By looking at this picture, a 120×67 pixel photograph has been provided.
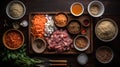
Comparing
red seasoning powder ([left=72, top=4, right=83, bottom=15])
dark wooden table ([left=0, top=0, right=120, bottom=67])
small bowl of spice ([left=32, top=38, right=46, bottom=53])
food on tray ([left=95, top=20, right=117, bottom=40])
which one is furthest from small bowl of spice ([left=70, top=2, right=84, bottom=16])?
small bowl of spice ([left=32, top=38, right=46, bottom=53])

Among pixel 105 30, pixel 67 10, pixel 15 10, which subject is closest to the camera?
pixel 105 30

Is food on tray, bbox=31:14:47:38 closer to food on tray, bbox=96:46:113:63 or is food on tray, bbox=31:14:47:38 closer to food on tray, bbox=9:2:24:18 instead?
food on tray, bbox=9:2:24:18

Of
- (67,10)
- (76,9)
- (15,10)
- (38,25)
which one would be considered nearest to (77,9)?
(76,9)

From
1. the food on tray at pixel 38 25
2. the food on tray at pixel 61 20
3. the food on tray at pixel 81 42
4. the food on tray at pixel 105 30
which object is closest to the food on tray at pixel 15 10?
the food on tray at pixel 38 25

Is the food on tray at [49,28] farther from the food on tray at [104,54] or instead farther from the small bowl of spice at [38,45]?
the food on tray at [104,54]

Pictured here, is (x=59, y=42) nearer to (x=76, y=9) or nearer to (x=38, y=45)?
(x=38, y=45)

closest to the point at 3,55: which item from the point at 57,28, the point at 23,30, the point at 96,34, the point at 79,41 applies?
the point at 23,30

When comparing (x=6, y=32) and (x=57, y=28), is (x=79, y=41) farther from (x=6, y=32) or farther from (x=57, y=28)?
Result: (x=6, y=32)
